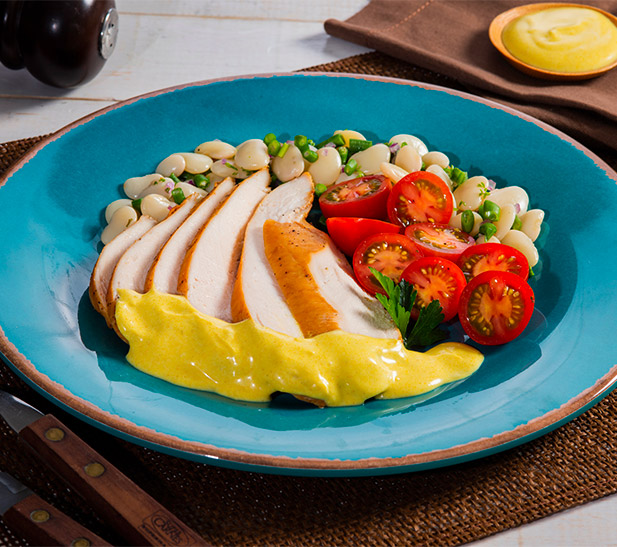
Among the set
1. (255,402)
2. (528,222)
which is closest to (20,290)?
(255,402)

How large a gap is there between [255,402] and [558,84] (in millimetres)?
2544

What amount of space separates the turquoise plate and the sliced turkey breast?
29 centimetres

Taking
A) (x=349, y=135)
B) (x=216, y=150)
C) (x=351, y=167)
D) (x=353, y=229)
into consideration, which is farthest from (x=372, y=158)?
(x=216, y=150)

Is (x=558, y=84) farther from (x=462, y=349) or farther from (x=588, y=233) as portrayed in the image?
(x=462, y=349)

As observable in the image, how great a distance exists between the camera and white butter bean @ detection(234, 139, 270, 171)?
3.02 m

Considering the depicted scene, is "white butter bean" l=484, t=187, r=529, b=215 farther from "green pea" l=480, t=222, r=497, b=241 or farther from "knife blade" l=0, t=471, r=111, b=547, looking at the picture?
"knife blade" l=0, t=471, r=111, b=547

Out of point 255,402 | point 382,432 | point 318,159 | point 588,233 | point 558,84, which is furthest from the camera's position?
point 558,84

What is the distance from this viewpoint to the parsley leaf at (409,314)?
233cm

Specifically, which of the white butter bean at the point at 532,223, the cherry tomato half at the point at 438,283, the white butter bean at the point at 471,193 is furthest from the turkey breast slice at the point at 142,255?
the white butter bean at the point at 532,223

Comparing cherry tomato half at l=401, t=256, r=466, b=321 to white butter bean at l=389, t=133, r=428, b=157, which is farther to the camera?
white butter bean at l=389, t=133, r=428, b=157

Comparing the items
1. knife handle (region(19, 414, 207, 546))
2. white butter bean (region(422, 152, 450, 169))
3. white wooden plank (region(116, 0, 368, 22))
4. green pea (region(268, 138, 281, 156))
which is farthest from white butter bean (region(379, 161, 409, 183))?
white wooden plank (region(116, 0, 368, 22))

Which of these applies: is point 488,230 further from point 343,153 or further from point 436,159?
point 343,153

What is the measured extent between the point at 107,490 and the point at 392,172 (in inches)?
64.8

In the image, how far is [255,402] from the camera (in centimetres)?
210
